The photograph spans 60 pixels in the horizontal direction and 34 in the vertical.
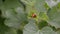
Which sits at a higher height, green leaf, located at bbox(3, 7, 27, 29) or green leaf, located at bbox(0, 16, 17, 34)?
green leaf, located at bbox(3, 7, 27, 29)

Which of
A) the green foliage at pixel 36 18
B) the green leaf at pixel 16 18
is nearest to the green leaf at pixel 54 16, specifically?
the green foliage at pixel 36 18

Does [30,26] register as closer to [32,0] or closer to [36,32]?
[36,32]

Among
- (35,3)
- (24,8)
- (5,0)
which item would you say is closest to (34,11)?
(35,3)

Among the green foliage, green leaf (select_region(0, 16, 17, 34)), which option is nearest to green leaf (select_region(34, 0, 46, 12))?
the green foliage

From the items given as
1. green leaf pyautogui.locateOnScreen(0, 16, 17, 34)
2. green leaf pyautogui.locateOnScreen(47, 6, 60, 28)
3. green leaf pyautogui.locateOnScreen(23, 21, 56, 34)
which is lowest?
green leaf pyautogui.locateOnScreen(0, 16, 17, 34)

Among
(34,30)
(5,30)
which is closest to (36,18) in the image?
(34,30)

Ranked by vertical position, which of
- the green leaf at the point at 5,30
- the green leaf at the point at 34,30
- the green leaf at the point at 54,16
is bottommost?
the green leaf at the point at 5,30

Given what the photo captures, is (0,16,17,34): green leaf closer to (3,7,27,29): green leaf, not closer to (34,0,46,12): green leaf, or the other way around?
(3,7,27,29): green leaf

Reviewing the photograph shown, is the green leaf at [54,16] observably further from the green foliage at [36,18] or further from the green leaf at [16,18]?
the green leaf at [16,18]

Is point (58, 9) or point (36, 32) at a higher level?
point (58, 9)
